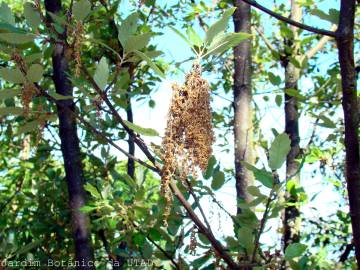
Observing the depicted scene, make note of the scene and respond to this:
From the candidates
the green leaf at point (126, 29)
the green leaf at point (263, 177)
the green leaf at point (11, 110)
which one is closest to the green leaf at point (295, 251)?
the green leaf at point (263, 177)

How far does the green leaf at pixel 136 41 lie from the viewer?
1.42 meters

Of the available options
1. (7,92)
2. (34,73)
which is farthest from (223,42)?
(7,92)

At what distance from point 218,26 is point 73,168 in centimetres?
124

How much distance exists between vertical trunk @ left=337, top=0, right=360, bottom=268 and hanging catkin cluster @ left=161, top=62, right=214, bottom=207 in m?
0.31

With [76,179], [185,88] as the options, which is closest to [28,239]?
[76,179]

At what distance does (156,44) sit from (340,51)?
196 centimetres

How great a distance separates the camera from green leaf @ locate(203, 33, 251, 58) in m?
1.37

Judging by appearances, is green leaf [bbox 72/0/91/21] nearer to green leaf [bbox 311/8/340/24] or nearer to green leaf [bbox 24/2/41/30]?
green leaf [bbox 24/2/41/30]

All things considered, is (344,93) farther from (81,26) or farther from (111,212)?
(111,212)

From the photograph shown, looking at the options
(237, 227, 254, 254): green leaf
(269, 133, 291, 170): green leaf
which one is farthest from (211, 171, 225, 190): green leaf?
(269, 133, 291, 170): green leaf

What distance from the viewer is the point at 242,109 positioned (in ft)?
7.78

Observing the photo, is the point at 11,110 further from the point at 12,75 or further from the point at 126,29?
the point at 126,29

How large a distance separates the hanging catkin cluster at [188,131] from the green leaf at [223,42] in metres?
0.09

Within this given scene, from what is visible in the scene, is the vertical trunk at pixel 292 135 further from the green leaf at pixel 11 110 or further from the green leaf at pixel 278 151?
the green leaf at pixel 11 110
